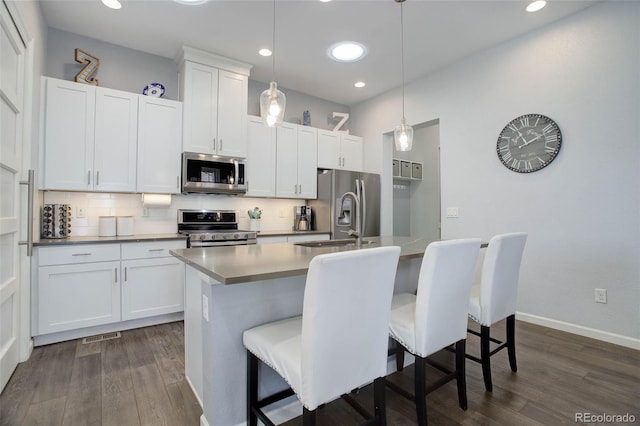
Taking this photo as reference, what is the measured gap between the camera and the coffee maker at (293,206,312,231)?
4.41m

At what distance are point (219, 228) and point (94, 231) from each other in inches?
49.4

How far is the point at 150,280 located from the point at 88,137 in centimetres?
148

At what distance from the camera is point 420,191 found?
5965 mm

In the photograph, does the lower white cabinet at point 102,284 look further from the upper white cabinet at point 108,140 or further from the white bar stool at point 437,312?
the white bar stool at point 437,312

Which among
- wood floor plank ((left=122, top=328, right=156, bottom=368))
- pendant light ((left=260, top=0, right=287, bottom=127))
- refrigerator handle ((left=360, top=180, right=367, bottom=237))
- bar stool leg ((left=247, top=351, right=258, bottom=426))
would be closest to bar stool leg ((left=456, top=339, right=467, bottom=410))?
bar stool leg ((left=247, top=351, right=258, bottom=426))

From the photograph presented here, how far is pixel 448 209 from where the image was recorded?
3805mm

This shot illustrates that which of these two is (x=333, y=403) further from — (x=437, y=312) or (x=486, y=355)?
(x=486, y=355)

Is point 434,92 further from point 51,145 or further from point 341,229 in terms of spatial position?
point 51,145

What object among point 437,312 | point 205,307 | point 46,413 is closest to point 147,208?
A: point 46,413

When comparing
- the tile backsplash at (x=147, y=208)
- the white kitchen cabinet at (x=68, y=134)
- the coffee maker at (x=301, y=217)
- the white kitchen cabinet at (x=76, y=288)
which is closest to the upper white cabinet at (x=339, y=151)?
the coffee maker at (x=301, y=217)

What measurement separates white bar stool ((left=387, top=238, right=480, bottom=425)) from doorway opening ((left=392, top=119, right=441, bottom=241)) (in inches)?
160

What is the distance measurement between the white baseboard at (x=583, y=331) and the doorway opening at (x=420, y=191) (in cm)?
271

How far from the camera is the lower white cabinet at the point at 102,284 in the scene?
252 centimetres

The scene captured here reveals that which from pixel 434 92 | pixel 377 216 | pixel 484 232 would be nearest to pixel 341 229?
pixel 377 216
